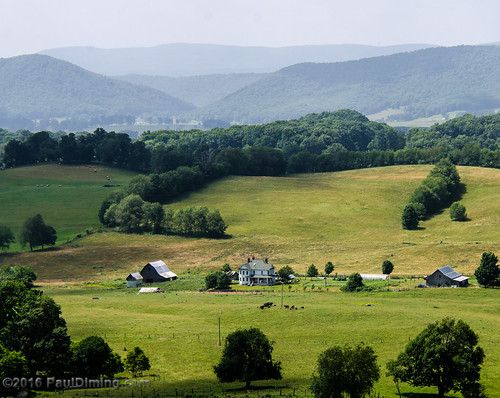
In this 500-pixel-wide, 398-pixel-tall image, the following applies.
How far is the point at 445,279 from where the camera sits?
11344 centimetres

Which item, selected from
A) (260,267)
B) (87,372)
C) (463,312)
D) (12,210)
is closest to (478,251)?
(260,267)

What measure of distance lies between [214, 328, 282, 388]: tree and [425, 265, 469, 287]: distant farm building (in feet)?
175

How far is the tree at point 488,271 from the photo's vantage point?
11025 centimetres

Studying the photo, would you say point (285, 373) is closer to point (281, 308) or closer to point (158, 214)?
point (281, 308)

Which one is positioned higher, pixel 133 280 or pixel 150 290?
pixel 133 280

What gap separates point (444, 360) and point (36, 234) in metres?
111

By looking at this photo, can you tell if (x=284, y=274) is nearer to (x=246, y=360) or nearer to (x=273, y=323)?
(x=273, y=323)

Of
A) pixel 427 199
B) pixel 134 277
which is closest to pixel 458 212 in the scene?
pixel 427 199

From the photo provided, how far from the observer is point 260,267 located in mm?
127000

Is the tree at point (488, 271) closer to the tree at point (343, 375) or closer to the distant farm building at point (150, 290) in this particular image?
the distant farm building at point (150, 290)

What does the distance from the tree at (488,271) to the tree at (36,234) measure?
84292mm

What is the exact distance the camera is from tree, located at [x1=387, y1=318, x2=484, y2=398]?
60594mm

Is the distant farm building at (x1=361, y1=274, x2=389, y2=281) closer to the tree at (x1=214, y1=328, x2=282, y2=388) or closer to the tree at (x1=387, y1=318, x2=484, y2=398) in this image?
the tree at (x1=214, y1=328, x2=282, y2=388)

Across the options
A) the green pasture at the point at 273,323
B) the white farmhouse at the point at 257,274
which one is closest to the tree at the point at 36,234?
the green pasture at the point at 273,323
